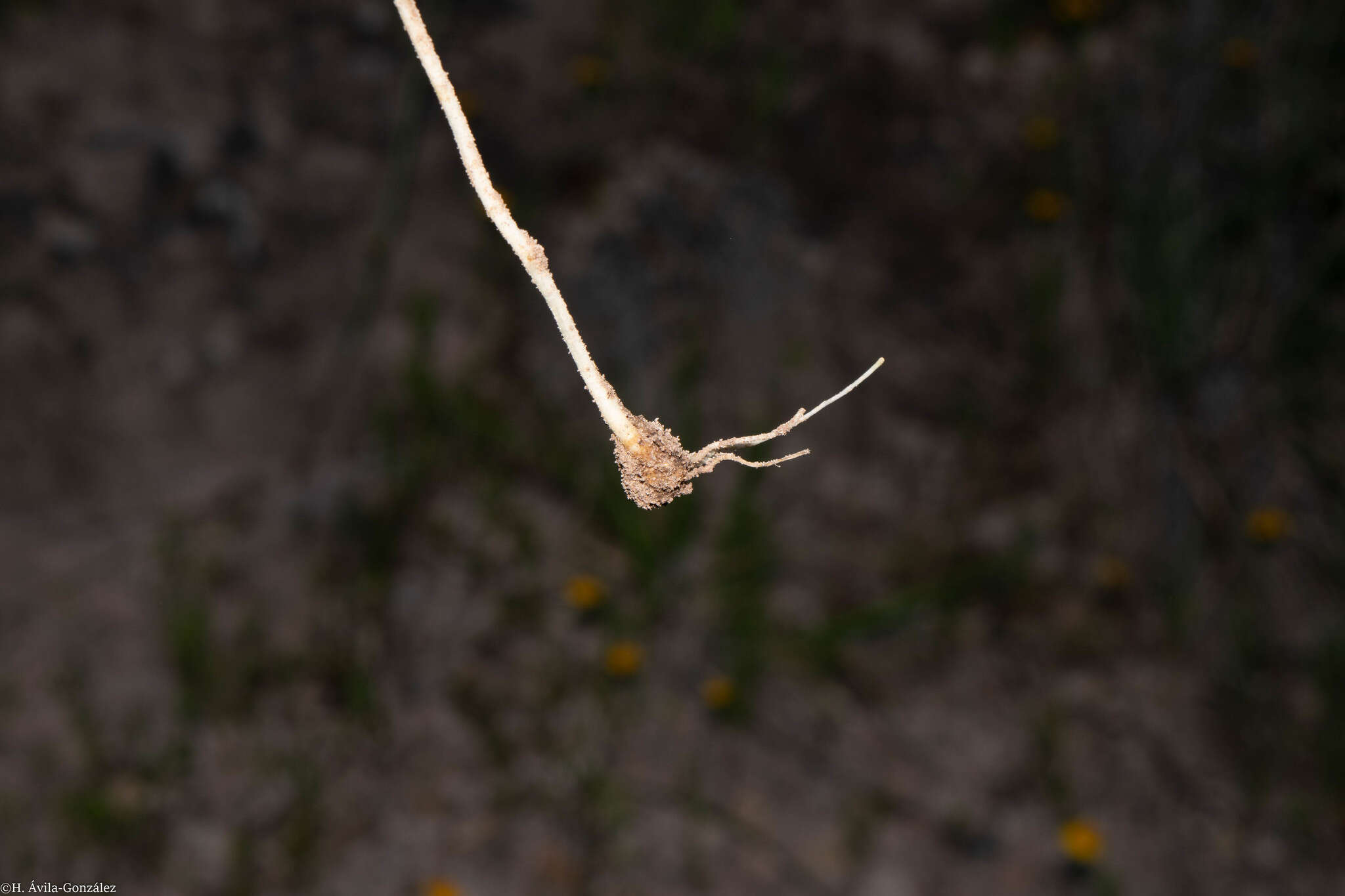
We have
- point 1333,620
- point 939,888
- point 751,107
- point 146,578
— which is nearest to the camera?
point 939,888

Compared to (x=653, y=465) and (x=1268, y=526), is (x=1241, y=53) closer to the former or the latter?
(x=1268, y=526)

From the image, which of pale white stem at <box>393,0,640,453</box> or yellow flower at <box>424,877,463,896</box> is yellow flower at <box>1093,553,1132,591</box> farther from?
pale white stem at <box>393,0,640,453</box>

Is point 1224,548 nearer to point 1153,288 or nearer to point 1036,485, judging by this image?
point 1036,485

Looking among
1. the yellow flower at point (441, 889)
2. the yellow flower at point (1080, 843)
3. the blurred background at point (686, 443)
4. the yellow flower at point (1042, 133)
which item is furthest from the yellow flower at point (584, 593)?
the yellow flower at point (1042, 133)

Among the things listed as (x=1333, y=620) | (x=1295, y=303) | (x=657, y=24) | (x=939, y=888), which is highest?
(x=657, y=24)

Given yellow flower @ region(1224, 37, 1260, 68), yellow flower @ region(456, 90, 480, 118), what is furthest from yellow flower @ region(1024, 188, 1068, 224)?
yellow flower @ region(456, 90, 480, 118)

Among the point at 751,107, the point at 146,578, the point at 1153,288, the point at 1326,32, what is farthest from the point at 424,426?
the point at 1326,32

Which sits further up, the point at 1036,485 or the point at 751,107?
the point at 751,107
